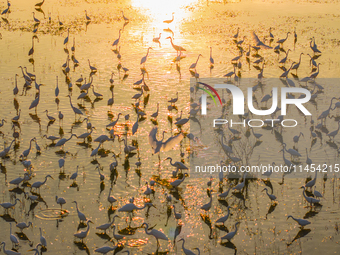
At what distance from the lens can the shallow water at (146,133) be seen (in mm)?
8697

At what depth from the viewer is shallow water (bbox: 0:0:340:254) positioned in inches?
342

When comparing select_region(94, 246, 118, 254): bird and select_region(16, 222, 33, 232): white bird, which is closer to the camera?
select_region(94, 246, 118, 254): bird

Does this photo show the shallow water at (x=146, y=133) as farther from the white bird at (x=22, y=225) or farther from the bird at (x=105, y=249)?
the bird at (x=105, y=249)

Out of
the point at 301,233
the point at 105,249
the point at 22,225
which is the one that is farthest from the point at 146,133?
the point at 301,233

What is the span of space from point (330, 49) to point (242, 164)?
1343 cm

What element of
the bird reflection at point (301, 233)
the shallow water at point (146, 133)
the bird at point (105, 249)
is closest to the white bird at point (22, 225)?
the shallow water at point (146, 133)

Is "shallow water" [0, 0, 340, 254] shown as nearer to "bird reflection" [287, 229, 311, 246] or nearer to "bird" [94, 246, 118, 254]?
"bird reflection" [287, 229, 311, 246]

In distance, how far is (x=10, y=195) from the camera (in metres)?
9.88

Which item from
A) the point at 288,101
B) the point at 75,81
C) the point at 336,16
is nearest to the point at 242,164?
the point at 288,101

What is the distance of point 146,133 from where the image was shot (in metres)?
13.1

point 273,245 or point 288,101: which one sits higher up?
point 288,101

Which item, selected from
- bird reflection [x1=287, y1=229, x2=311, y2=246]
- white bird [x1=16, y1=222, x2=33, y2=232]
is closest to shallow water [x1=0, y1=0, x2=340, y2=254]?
bird reflection [x1=287, y1=229, x2=311, y2=246]

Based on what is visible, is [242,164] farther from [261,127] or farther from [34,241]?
[34,241]

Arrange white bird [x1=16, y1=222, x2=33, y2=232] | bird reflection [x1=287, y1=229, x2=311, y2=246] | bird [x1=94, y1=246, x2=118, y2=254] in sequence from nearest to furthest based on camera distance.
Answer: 1. bird [x1=94, y1=246, x2=118, y2=254]
2. white bird [x1=16, y1=222, x2=33, y2=232]
3. bird reflection [x1=287, y1=229, x2=311, y2=246]
